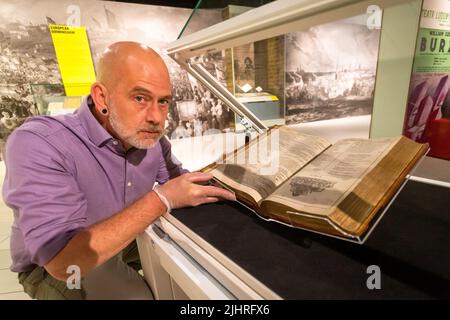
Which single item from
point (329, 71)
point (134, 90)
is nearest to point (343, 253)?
point (134, 90)

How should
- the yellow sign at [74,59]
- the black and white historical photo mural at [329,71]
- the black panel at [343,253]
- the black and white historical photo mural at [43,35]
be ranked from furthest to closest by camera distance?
1. the black and white historical photo mural at [329,71]
2. the yellow sign at [74,59]
3. the black and white historical photo mural at [43,35]
4. the black panel at [343,253]

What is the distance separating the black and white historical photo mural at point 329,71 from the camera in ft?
16.3

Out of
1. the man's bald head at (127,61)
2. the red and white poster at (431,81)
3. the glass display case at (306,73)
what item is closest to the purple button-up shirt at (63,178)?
the man's bald head at (127,61)

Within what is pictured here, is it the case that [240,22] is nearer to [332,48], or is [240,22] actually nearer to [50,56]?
[50,56]

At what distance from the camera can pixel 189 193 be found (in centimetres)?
65

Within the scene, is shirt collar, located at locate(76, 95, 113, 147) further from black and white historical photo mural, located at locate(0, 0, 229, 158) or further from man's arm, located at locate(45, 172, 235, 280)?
black and white historical photo mural, located at locate(0, 0, 229, 158)

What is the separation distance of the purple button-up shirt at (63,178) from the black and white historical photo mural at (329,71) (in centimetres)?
456

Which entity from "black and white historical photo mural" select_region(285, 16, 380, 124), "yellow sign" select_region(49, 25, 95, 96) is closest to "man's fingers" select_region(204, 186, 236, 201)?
"yellow sign" select_region(49, 25, 95, 96)

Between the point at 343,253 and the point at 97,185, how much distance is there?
76cm

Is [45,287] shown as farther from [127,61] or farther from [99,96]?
[127,61]

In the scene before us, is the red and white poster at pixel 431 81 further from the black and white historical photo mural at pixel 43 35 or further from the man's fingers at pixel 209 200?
the black and white historical photo mural at pixel 43 35

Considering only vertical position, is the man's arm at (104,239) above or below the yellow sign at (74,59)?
below
